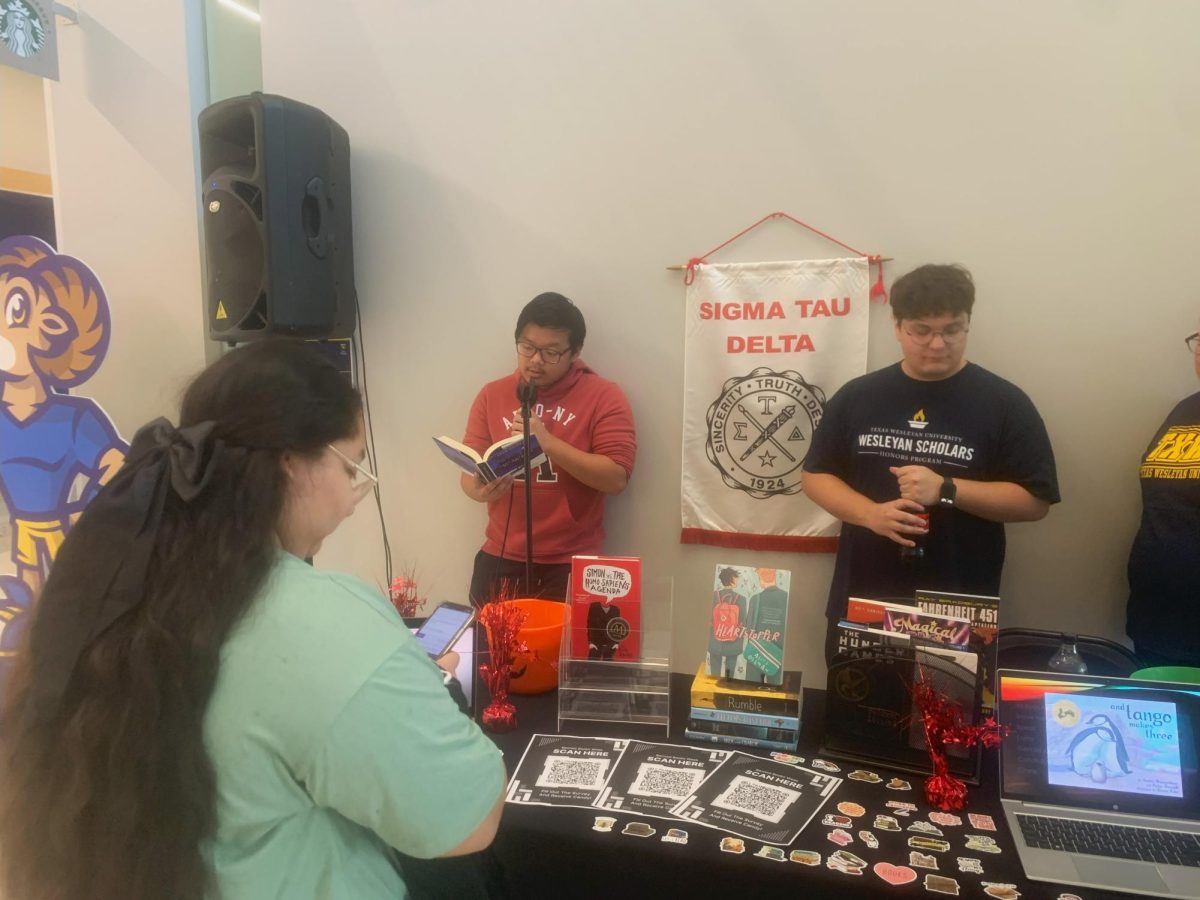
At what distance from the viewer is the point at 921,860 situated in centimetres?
124

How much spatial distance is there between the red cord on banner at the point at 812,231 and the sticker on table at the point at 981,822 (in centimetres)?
162

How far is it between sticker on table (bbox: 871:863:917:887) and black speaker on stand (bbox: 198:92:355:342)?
2.30m

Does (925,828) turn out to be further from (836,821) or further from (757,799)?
(757,799)

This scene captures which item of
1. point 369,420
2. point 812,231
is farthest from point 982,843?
point 369,420

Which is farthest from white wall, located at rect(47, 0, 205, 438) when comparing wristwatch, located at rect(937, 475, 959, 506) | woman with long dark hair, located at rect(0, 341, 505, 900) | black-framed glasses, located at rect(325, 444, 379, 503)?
wristwatch, located at rect(937, 475, 959, 506)

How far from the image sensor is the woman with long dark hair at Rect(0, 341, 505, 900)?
0.83 m

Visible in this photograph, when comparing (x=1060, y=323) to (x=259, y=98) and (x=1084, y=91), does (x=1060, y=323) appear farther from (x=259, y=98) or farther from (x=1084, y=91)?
(x=259, y=98)

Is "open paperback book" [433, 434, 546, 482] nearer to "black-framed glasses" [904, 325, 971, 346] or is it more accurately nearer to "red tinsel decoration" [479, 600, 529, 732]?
"red tinsel decoration" [479, 600, 529, 732]

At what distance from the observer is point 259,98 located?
250cm

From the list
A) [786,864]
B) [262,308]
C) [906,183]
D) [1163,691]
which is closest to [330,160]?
[262,308]

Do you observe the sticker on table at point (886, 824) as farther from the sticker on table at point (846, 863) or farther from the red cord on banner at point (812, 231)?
the red cord on banner at point (812, 231)

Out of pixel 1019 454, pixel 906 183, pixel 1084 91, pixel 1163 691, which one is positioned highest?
pixel 1084 91

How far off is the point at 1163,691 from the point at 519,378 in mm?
1943

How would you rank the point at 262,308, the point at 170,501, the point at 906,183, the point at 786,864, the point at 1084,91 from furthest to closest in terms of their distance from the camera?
the point at 262,308 < the point at 906,183 < the point at 1084,91 < the point at 786,864 < the point at 170,501
